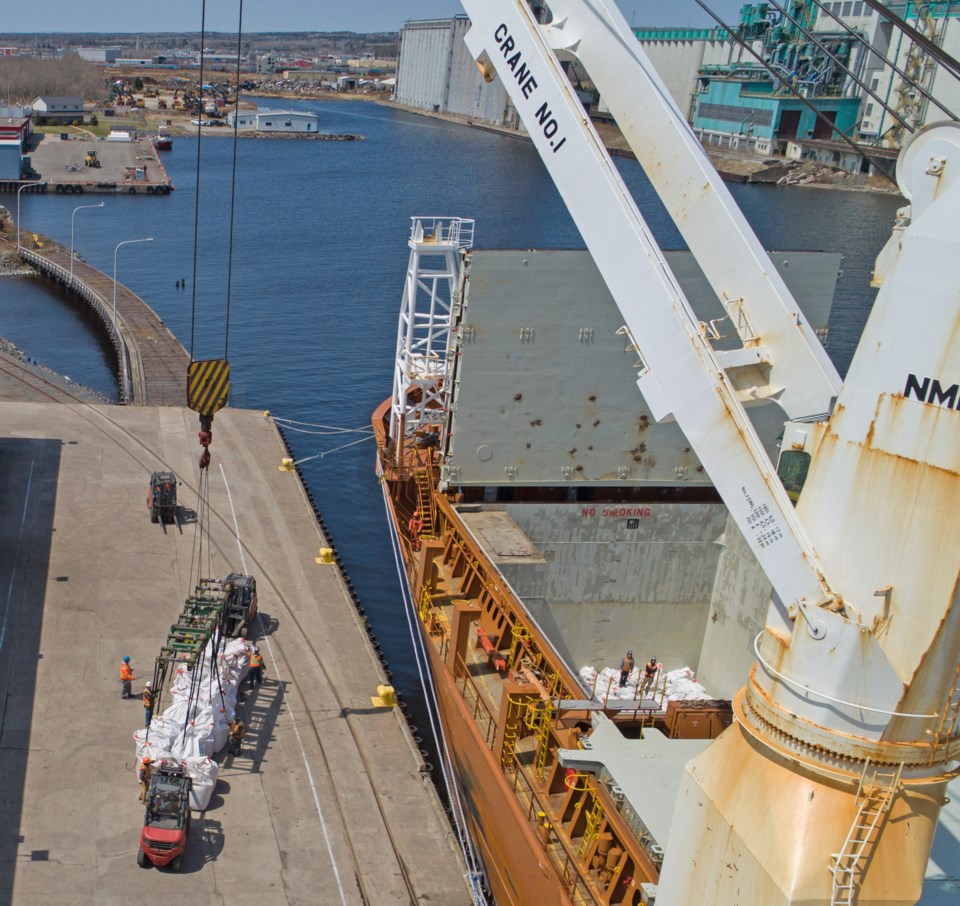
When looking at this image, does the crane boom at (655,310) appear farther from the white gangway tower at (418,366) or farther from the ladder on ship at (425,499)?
the white gangway tower at (418,366)

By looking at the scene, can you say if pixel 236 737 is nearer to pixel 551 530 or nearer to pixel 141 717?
pixel 141 717

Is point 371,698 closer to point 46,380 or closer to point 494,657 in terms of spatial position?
point 494,657

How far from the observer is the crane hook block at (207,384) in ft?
70.1

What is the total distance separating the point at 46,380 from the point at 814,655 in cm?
4307

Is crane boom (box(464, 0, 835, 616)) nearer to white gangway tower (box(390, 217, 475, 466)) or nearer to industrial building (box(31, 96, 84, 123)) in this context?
white gangway tower (box(390, 217, 475, 466))

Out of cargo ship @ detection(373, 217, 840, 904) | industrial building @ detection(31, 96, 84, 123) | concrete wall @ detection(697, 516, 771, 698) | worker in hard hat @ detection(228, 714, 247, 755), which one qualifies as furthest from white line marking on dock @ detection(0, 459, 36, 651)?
industrial building @ detection(31, 96, 84, 123)

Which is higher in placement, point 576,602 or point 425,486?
point 425,486

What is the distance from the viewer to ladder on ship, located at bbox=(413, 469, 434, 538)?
2622 cm

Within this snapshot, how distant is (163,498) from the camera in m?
31.1

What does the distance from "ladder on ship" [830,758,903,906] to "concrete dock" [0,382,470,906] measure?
1013 cm

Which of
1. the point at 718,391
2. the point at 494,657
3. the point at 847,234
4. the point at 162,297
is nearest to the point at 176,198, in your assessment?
the point at 162,297

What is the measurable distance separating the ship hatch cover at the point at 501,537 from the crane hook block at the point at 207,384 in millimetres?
6297

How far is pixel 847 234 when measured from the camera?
98.3 meters

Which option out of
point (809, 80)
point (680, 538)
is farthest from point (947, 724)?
point (809, 80)
